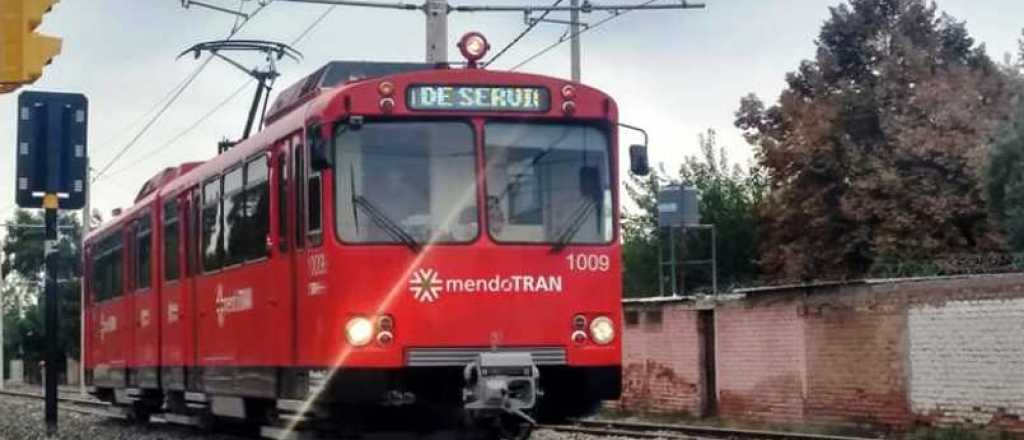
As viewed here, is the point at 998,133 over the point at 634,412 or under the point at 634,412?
over

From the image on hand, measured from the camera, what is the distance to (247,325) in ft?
49.0

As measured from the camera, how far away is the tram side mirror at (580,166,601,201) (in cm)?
1304

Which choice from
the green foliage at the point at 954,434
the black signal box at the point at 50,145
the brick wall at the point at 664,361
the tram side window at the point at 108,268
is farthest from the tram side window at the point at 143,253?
the green foliage at the point at 954,434

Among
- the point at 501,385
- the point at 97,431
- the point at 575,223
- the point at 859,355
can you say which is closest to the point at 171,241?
the point at 97,431

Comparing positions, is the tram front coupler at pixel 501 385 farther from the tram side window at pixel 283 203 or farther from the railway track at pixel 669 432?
the railway track at pixel 669 432

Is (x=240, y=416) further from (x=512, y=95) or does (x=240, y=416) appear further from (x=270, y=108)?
(x=512, y=95)

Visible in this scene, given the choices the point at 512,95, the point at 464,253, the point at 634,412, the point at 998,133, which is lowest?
the point at 634,412

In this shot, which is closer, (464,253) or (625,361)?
(464,253)

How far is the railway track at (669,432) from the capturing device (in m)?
19.4

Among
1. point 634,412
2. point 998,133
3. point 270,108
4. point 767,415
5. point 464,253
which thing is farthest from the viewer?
point 998,133

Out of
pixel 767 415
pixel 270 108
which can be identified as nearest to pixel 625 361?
pixel 767 415

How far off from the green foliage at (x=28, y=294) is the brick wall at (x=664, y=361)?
4415 centimetres

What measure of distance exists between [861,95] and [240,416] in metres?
35.9

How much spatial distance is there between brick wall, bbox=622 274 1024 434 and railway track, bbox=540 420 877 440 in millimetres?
1075
